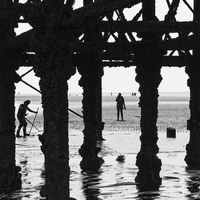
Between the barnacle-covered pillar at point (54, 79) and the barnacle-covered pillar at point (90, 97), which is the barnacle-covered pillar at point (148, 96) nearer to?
the barnacle-covered pillar at point (90, 97)

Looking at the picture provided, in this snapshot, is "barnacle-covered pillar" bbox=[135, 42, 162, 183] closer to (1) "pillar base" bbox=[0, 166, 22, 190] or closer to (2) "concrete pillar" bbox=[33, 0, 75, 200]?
(1) "pillar base" bbox=[0, 166, 22, 190]

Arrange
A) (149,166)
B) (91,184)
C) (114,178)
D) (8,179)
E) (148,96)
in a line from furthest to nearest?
(114,178) → (91,184) → (149,166) → (148,96) → (8,179)

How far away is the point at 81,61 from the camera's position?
14523mm

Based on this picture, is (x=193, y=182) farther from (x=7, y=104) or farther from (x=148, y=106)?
(x=7, y=104)

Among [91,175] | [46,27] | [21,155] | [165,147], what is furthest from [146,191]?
[165,147]

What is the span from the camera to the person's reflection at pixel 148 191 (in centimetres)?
1206

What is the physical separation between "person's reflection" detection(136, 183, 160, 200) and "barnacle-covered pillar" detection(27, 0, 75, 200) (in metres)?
2.57

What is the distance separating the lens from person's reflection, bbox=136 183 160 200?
1206 cm

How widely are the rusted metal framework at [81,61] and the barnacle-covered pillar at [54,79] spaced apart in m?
0.01

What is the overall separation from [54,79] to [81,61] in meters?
5.04

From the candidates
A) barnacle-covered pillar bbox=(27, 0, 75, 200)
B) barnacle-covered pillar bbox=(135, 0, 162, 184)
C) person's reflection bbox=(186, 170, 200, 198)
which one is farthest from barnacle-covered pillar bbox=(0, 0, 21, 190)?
person's reflection bbox=(186, 170, 200, 198)

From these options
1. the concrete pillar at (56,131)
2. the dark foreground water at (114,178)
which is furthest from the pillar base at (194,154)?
the concrete pillar at (56,131)

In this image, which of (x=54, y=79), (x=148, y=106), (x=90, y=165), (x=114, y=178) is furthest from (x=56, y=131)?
(x=90, y=165)

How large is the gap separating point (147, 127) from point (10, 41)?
3.06 m
